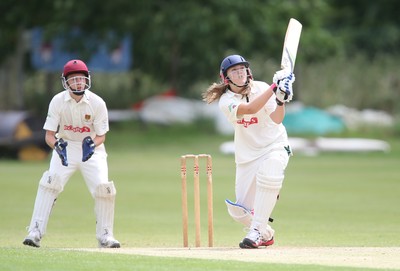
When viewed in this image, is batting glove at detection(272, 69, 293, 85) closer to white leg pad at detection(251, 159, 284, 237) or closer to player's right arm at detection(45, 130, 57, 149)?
white leg pad at detection(251, 159, 284, 237)

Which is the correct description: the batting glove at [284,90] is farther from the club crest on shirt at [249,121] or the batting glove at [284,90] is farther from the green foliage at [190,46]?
the green foliage at [190,46]

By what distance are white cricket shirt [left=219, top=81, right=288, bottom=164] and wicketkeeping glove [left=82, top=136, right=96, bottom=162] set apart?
1145mm

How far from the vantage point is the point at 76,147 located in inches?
364

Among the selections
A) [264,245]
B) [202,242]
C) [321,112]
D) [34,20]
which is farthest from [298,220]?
[34,20]

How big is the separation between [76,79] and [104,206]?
106 centimetres

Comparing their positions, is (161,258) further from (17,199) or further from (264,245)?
(17,199)

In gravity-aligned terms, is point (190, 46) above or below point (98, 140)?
above

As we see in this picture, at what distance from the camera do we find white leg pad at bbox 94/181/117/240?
30.3 ft

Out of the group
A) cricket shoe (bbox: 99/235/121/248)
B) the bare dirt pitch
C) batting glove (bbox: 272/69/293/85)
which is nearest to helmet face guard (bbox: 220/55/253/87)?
batting glove (bbox: 272/69/293/85)

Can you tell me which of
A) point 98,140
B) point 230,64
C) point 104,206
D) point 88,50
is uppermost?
point 88,50

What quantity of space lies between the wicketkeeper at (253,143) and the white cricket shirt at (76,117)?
95 cm

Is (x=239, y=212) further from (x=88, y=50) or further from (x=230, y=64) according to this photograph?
(x=88, y=50)

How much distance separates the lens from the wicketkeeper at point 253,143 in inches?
336

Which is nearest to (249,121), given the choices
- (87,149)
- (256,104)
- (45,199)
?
(256,104)
